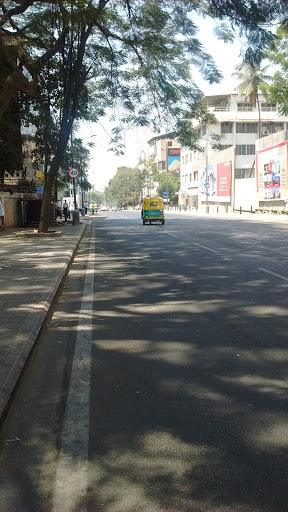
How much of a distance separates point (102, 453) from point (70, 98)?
17636 millimetres

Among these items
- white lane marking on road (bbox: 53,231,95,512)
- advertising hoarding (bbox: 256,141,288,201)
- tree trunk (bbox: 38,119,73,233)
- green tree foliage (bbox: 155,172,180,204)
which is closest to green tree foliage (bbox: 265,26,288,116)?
advertising hoarding (bbox: 256,141,288,201)

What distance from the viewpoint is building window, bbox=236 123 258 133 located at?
2603 inches

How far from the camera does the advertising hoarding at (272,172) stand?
39.0 metres

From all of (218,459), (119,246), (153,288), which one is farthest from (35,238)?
(218,459)

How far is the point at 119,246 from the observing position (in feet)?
54.6

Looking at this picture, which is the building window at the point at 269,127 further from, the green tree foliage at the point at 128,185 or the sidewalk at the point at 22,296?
the sidewalk at the point at 22,296

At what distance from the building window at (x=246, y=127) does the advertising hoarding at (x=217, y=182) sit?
7.43 metres

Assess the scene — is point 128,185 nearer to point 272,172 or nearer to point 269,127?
point 269,127

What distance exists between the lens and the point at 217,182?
59781mm

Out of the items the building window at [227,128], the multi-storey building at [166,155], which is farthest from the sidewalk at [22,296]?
the multi-storey building at [166,155]

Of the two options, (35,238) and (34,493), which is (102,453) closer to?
(34,493)

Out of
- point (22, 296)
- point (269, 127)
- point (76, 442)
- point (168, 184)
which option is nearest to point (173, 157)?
point (168, 184)

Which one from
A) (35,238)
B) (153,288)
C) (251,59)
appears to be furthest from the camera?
(35,238)

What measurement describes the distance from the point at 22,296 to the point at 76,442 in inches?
170
